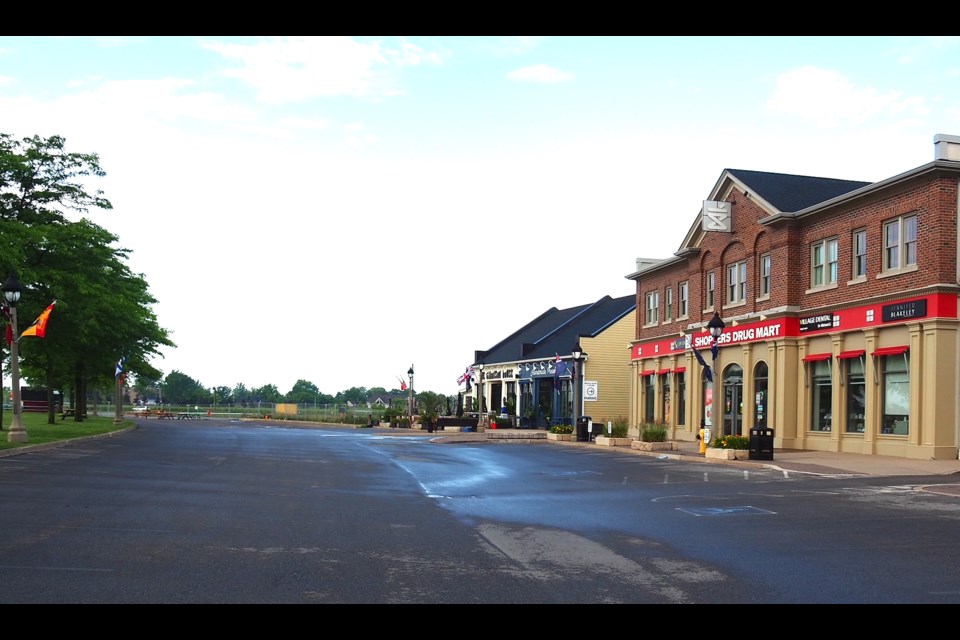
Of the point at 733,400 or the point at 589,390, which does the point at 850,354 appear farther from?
the point at 589,390

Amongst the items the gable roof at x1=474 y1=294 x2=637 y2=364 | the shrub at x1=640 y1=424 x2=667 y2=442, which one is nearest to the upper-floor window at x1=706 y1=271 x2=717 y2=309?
the shrub at x1=640 y1=424 x2=667 y2=442

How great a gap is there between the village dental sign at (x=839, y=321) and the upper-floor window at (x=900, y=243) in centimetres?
128

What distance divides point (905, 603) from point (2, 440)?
91.4 feet

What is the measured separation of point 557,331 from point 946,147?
1605 inches

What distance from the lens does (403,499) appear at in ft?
55.6

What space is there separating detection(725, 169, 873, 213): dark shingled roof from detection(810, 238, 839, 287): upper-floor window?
2.05 meters

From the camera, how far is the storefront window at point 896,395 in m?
27.8

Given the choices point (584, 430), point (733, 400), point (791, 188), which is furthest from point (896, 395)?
point (584, 430)

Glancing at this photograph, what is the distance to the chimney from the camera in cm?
2655

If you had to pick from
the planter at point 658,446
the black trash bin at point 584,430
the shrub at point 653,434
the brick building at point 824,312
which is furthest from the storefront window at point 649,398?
the planter at point 658,446

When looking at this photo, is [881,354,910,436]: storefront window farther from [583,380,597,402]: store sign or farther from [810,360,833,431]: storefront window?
[583,380,597,402]: store sign

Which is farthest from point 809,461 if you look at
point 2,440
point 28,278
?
point 28,278
